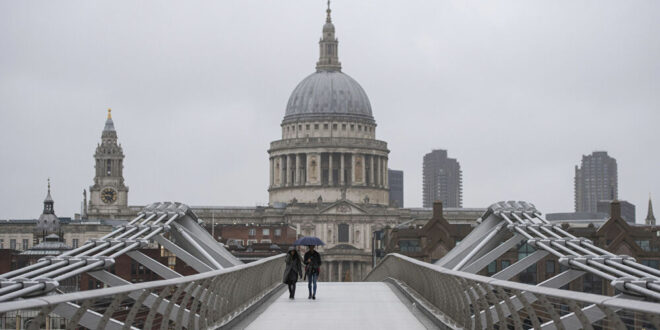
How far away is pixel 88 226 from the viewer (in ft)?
560

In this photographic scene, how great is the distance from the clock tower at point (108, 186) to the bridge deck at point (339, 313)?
162 m

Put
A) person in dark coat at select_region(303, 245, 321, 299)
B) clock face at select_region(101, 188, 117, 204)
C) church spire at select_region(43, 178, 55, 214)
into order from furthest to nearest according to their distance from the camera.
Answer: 1. clock face at select_region(101, 188, 117, 204)
2. church spire at select_region(43, 178, 55, 214)
3. person in dark coat at select_region(303, 245, 321, 299)

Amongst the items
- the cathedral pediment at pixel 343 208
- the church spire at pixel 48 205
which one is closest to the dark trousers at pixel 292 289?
the church spire at pixel 48 205

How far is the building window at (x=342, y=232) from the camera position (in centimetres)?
19250

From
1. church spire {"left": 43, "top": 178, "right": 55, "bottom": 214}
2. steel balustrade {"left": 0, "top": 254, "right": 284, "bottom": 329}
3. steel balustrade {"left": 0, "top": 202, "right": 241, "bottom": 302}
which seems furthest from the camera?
church spire {"left": 43, "top": 178, "right": 55, "bottom": 214}

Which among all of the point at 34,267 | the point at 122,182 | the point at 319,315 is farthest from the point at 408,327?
the point at 122,182

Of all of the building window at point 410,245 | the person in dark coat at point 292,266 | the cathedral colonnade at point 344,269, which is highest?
the building window at point 410,245

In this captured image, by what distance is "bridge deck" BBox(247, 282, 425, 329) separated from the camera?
75.7 ft

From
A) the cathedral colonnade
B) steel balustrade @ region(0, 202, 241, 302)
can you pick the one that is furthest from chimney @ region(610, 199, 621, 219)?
steel balustrade @ region(0, 202, 241, 302)

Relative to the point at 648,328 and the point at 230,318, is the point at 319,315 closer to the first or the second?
the point at 230,318

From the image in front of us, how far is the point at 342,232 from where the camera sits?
634 ft

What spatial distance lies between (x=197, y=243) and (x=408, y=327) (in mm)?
9021

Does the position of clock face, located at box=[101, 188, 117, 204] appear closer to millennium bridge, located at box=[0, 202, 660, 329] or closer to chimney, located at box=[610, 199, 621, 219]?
chimney, located at box=[610, 199, 621, 219]

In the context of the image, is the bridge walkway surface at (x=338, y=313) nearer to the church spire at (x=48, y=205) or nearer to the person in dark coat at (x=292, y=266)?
the person in dark coat at (x=292, y=266)
